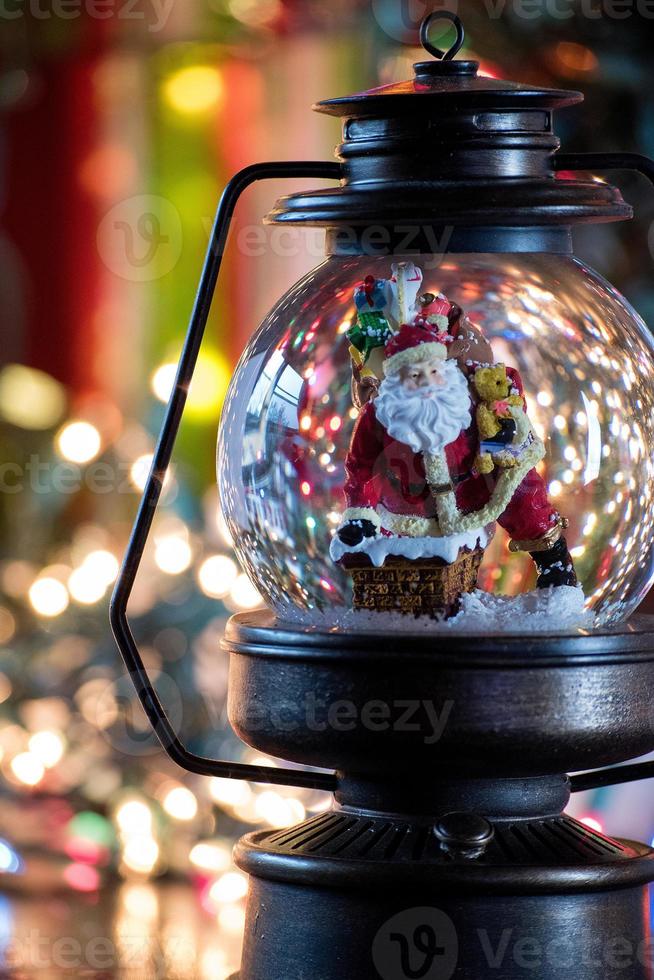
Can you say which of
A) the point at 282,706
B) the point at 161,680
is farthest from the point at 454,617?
the point at 161,680

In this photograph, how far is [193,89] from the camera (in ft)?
7.47

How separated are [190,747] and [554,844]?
111 centimetres

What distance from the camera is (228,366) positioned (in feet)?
7.57

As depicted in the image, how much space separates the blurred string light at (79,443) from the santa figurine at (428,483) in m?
1.08

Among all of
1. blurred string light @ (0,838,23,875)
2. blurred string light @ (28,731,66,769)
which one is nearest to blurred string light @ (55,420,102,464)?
blurred string light @ (28,731,66,769)

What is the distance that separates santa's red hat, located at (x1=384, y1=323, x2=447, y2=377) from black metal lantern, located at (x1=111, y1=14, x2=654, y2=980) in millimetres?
43

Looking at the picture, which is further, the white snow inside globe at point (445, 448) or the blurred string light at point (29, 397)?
the blurred string light at point (29, 397)

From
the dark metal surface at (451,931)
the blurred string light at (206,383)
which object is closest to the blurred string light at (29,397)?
the blurred string light at (206,383)

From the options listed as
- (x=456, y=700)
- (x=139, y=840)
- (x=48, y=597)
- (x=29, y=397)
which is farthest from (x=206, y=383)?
(x=456, y=700)

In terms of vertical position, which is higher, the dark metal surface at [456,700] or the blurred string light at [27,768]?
the dark metal surface at [456,700]

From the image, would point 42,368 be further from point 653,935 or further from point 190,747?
point 653,935

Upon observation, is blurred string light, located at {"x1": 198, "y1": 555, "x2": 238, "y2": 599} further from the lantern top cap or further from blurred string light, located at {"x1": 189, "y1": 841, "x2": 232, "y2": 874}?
the lantern top cap

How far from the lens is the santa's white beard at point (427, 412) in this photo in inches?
47.1

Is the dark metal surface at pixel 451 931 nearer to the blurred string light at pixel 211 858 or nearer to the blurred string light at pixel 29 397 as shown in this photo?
the blurred string light at pixel 211 858
